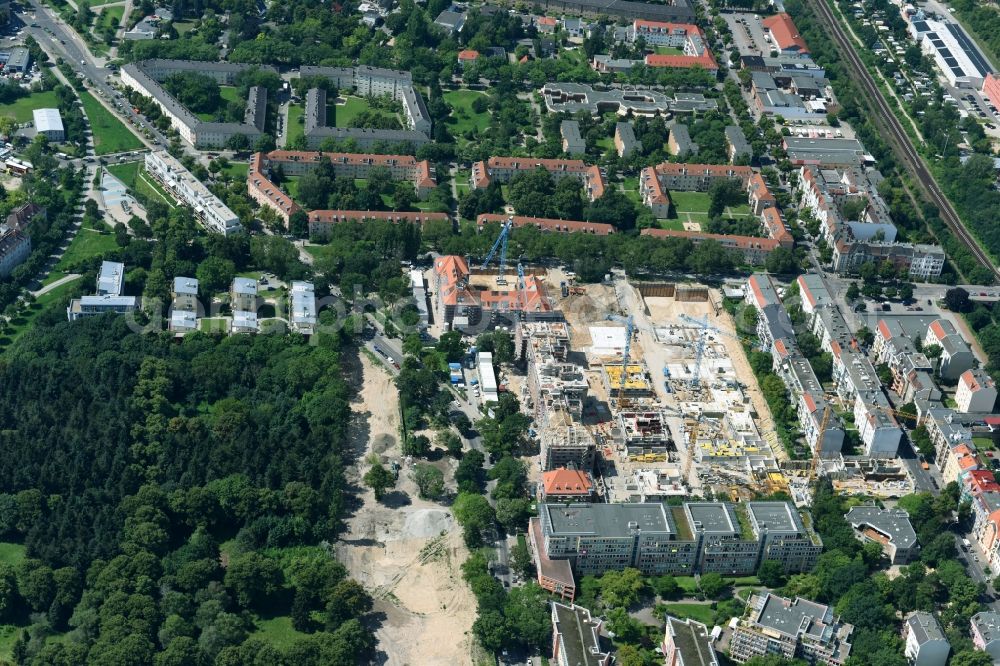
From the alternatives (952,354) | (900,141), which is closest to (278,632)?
(952,354)

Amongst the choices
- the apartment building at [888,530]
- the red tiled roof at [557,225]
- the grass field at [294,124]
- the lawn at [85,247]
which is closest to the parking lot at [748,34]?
the red tiled roof at [557,225]

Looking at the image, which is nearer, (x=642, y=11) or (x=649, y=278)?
(x=649, y=278)

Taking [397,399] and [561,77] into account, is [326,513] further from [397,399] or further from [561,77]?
[561,77]

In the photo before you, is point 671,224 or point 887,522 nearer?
point 887,522

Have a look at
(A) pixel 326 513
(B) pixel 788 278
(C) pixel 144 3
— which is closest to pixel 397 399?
(A) pixel 326 513

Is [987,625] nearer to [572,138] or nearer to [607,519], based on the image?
[607,519]

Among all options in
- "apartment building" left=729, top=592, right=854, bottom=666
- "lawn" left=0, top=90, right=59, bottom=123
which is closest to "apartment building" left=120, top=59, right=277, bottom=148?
"lawn" left=0, top=90, right=59, bottom=123

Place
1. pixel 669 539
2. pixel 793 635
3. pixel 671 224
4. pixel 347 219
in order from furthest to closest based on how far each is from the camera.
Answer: pixel 671 224, pixel 347 219, pixel 669 539, pixel 793 635

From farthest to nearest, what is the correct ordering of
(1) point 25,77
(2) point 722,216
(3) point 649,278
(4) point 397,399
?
(1) point 25,77 < (2) point 722,216 < (3) point 649,278 < (4) point 397,399
